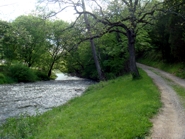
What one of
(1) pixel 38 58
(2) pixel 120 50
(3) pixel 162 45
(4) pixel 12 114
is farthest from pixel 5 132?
(1) pixel 38 58

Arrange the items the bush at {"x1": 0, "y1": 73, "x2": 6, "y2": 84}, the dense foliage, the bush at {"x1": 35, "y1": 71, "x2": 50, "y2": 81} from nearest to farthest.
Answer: the dense foliage, the bush at {"x1": 0, "y1": 73, "x2": 6, "y2": 84}, the bush at {"x1": 35, "y1": 71, "x2": 50, "y2": 81}

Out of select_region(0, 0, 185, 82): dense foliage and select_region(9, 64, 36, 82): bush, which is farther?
select_region(9, 64, 36, 82): bush

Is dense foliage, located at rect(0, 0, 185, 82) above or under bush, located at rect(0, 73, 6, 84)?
above

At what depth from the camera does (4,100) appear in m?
16.5

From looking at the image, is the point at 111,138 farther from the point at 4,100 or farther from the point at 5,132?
the point at 4,100

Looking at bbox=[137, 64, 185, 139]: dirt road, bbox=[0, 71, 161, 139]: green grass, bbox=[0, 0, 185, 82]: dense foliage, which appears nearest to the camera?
bbox=[137, 64, 185, 139]: dirt road

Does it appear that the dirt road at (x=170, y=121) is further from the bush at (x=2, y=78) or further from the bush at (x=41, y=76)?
the bush at (x=41, y=76)

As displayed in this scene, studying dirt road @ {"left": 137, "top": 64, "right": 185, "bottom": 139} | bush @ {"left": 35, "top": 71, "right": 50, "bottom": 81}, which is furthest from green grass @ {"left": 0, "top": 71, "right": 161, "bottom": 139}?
bush @ {"left": 35, "top": 71, "right": 50, "bottom": 81}

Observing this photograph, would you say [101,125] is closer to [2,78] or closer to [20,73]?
[2,78]

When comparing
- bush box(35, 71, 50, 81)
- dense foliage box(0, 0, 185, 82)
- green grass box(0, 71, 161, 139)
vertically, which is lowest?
green grass box(0, 71, 161, 139)

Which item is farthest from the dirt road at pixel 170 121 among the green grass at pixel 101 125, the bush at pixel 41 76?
the bush at pixel 41 76

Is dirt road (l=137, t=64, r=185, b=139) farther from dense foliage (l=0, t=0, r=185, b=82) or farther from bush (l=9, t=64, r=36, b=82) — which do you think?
bush (l=9, t=64, r=36, b=82)

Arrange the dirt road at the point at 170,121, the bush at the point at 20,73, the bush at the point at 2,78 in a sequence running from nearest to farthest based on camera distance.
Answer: the dirt road at the point at 170,121, the bush at the point at 2,78, the bush at the point at 20,73

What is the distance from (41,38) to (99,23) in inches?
1004
